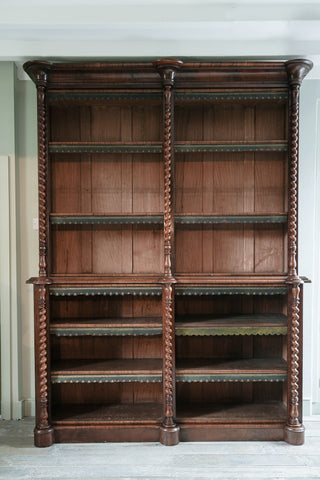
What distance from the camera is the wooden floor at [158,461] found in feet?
8.50

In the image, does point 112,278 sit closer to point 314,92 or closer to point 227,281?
point 227,281

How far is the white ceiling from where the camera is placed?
274cm

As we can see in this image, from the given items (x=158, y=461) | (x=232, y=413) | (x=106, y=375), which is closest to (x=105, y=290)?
(x=106, y=375)

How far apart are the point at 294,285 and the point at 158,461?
1.43m

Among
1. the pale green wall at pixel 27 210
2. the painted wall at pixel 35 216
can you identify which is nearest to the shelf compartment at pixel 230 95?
the painted wall at pixel 35 216

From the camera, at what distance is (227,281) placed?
116 inches

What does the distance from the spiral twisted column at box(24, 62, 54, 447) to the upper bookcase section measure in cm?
8

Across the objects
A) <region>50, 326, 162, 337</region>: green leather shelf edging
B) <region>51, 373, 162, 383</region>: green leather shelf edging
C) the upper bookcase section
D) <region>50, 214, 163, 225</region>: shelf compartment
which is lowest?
<region>51, 373, 162, 383</region>: green leather shelf edging

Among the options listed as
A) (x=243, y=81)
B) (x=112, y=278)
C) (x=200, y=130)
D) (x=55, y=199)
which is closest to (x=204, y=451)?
(x=112, y=278)

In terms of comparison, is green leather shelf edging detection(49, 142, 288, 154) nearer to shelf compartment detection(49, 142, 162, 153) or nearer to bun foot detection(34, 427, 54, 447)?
shelf compartment detection(49, 142, 162, 153)

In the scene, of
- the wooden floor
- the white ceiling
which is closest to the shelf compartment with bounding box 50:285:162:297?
the wooden floor

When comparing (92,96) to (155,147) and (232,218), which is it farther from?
Result: (232,218)

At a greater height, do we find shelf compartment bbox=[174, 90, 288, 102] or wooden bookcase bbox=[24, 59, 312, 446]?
shelf compartment bbox=[174, 90, 288, 102]

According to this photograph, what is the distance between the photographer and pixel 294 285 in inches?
115
